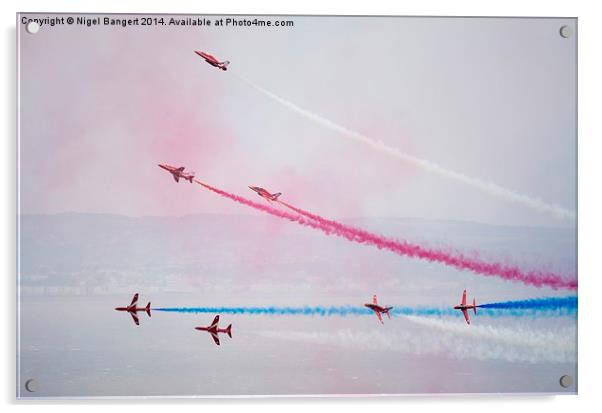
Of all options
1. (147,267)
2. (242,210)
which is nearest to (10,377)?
(147,267)

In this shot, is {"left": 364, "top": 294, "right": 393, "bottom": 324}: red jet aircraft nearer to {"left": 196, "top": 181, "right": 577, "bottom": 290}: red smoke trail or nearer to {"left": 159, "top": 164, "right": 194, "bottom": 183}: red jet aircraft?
{"left": 196, "top": 181, "right": 577, "bottom": 290}: red smoke trail

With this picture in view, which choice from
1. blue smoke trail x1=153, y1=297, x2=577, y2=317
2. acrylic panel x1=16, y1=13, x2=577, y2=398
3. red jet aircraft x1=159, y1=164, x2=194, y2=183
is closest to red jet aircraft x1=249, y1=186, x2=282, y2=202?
acrylic panel x1=16, y1=13, x2=577, y2=398

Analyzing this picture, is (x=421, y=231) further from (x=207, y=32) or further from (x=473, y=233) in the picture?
(x=207, y=32)

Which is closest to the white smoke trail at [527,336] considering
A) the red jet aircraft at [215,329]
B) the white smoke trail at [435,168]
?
the white smoke trail at [435,168]
